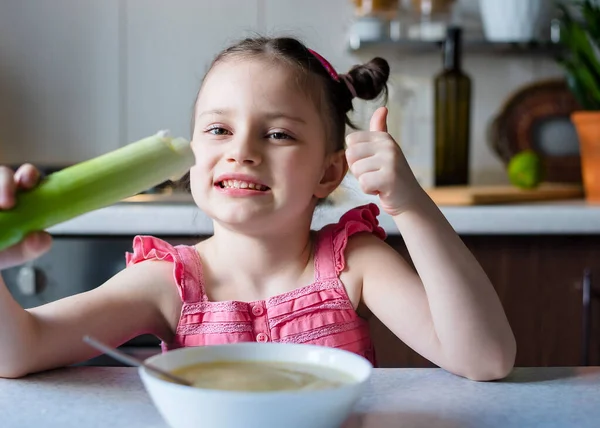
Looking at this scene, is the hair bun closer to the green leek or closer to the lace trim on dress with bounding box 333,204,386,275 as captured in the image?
the lace trim on dress with bounding box 333,204,386,275

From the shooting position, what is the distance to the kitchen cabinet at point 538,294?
1.73 m

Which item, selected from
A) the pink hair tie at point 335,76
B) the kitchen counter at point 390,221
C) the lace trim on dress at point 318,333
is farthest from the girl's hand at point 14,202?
the kitchen counter at point 390,221

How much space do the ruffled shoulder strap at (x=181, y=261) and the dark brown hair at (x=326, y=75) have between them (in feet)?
0.84

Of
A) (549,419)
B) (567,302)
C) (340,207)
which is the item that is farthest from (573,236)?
(549,419)

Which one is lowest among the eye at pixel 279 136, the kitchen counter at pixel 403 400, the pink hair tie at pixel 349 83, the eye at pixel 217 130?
the kitchen counter at pixel 403 400

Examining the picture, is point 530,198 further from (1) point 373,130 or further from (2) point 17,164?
(2) point 17,164

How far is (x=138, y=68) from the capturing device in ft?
7.46

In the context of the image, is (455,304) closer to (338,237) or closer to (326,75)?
(338,237)

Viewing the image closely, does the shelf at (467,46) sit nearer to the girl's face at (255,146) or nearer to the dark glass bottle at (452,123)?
the dark glass bottle at (452,123)

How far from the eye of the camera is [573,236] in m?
1.73

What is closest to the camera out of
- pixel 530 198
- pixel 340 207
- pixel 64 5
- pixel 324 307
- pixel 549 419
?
pixel 549 419

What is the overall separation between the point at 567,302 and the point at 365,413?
123 cm

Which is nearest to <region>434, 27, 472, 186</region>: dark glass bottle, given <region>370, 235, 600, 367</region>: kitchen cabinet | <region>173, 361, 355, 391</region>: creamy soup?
<region>370, 235, 600, 367</region>: kitchen cabinet

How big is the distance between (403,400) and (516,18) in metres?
1.74
